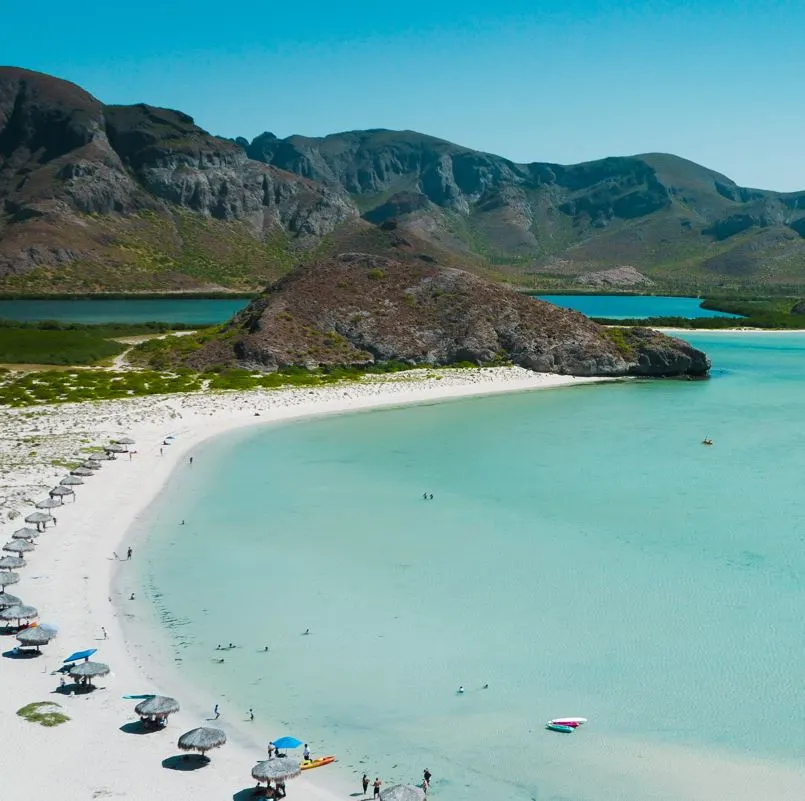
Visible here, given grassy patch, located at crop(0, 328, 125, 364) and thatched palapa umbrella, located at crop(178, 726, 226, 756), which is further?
grassy patch, located at crop(0, 328, 125, 364)

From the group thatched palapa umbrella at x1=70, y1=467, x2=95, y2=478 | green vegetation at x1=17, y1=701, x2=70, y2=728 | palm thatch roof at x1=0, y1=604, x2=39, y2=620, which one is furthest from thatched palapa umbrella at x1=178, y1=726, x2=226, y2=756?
thatched palapa umbrella at x1=70, y1=467, x2=95, y2=478

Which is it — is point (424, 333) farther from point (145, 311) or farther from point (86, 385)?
point (145, 311)

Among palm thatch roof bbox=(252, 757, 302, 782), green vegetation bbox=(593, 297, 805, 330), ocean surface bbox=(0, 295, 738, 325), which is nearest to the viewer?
palm thatch roof bbox=(252, 757, 302, 782)

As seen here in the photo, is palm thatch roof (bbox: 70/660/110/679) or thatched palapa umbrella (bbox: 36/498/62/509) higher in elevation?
thatched palapa umbrella (bbox: 36/498/62/509)

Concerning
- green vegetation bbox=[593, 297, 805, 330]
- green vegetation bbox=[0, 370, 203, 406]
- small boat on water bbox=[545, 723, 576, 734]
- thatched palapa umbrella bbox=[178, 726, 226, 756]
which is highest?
→ green vegetation bbox=[593, 297, 805, 330]

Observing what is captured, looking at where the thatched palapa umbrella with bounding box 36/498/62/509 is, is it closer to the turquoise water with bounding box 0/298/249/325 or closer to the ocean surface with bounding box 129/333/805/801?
the ocean surface with bounding box 129/333/805/801

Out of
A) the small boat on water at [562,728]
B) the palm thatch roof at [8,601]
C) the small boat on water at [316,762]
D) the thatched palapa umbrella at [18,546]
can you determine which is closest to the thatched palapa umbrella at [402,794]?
the small boat on water at [316,762]

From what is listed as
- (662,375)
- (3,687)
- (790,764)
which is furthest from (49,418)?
(662,375)

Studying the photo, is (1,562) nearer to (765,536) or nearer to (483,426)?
(765,536)
